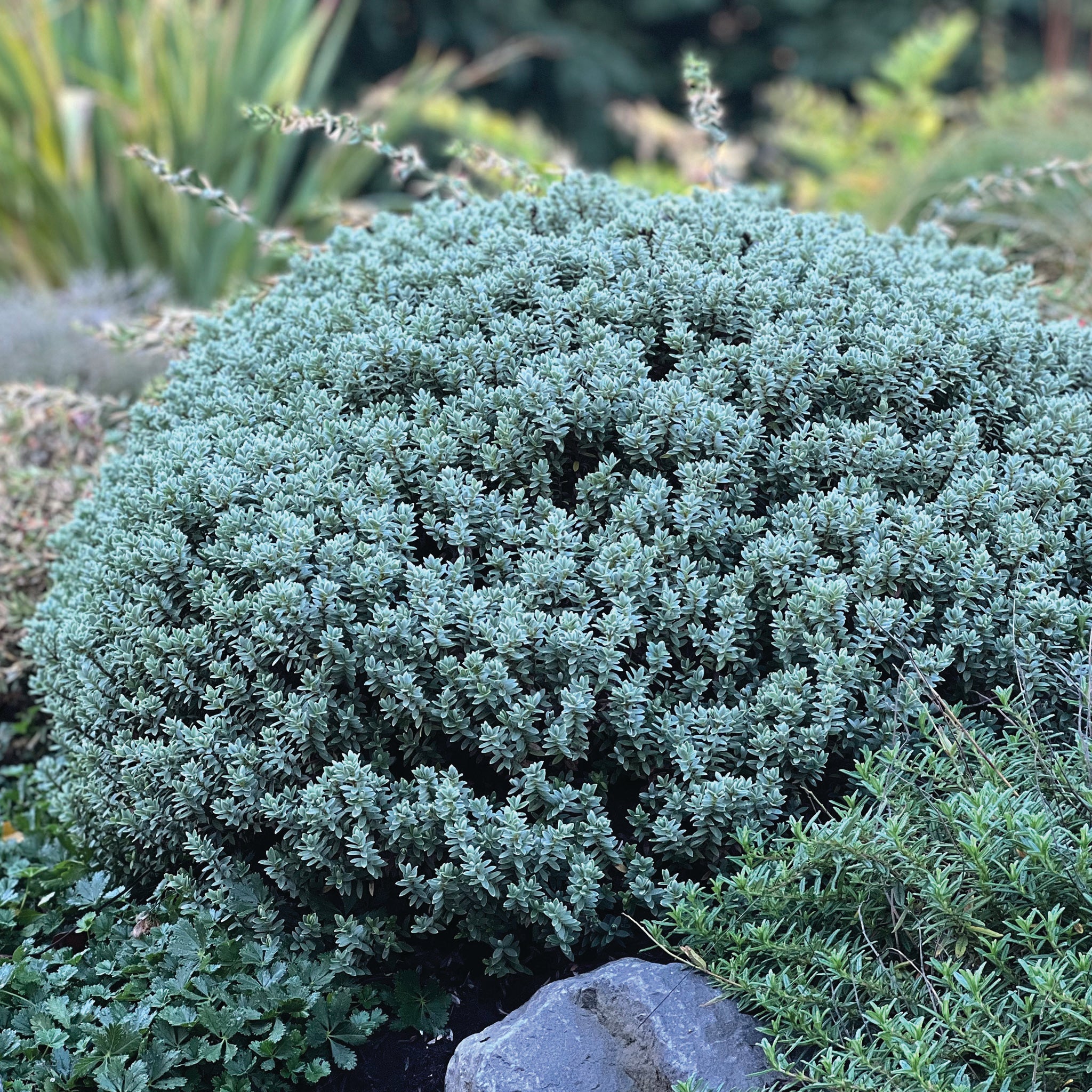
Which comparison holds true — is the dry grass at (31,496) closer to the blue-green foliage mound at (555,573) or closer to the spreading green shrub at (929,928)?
the blue-green foliage mound at (555,573)

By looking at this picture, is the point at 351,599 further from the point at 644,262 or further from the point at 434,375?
the point at 644,262

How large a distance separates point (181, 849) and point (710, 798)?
1074 millimetres

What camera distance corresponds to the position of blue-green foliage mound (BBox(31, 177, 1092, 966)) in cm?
215

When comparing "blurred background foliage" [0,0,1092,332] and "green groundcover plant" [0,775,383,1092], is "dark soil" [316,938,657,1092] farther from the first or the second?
"blurred background foliage" [0,0,1092,332]

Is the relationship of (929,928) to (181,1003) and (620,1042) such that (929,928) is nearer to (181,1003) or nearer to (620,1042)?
(620,1042)

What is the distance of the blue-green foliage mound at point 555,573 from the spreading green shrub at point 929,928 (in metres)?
0.16

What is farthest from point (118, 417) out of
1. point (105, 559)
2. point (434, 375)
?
point (434, 375)

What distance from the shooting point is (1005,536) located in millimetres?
2328

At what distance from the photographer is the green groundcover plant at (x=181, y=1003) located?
6.81 ft

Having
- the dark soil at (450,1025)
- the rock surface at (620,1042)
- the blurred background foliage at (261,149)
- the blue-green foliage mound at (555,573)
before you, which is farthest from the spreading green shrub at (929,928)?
the blurred background foliage at (261,149)

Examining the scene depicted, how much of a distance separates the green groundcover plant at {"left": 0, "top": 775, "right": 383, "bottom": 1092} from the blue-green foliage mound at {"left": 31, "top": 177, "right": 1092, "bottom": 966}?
0.11 meters

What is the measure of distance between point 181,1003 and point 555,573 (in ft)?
3.41

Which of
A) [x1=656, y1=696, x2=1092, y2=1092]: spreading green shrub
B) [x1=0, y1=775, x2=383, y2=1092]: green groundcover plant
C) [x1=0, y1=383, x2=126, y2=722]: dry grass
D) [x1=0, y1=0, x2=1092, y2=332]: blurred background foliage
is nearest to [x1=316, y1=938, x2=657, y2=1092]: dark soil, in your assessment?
[x1=0, y1=775, x2=383, y2=1092]: green groundcover plant

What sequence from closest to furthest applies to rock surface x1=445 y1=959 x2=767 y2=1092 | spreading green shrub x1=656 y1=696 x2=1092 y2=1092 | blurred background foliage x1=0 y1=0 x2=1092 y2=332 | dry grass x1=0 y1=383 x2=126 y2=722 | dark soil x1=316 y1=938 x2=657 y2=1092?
spreading green shrub x1=656 y1=696 x2=1092 y2=1092, rock surface x1=445 y1=959 x2=767 y2=1092, dark soil x1=316 y1=938 x2=657 y2=1092, dry grass x1=0 y1=383 x2=126 y2=722, blurred background foliage x1=0 y1=0 x2=1092 y2=332
